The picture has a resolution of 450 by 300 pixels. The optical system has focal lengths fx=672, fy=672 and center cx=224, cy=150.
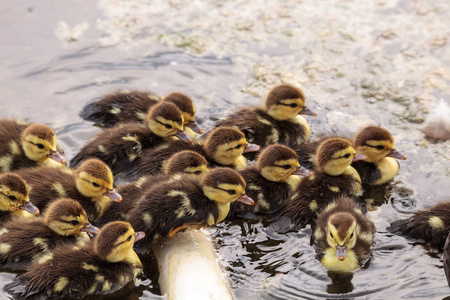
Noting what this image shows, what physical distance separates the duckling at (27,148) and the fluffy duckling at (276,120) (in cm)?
120

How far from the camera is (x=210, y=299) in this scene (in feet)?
10.6

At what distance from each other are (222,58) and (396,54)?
151 centimetres

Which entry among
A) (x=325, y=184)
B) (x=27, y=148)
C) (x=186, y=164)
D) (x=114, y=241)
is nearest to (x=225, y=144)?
(x=186, y=164)

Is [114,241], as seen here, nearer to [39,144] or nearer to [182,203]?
[182,203]

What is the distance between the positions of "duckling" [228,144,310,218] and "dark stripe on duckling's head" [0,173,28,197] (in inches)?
48.2

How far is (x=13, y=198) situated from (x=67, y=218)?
400 millimetres

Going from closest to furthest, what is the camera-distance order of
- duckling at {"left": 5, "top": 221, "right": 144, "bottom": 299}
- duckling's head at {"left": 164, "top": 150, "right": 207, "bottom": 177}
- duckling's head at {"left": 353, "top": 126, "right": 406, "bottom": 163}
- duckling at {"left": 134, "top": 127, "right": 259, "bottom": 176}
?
duckling at {"left": 5, "top": 221, "right": 144, "bottom": 299} → duckling's head at {"left": 164, "top": 150, "right": 207, "bottom": 177} → duckling at {"left": 134, "top": 127, "right": 259, "bottom": 176} → duckling's head at {"left": 353, "top": 126, "right": 406, "bottom": 163}

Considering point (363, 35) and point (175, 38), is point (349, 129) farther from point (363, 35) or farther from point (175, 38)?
point (175, 38)

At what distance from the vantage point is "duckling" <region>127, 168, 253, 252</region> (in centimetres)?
371

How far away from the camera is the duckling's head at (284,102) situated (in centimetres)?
473

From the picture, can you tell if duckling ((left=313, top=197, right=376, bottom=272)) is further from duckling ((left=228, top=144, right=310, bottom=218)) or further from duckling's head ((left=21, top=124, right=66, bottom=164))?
duckling's head ((left=21, top=124, right=66, bottom=164))

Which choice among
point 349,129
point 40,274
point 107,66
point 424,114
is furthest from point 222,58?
point 40,274

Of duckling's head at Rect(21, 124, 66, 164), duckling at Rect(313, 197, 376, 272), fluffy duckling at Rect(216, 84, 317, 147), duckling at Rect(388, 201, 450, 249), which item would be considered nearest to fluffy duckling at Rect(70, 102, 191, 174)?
duckling's head at Rect(21, 124, 66, 164)

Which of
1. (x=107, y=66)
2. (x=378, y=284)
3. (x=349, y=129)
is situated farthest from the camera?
(x=107, y=66)
